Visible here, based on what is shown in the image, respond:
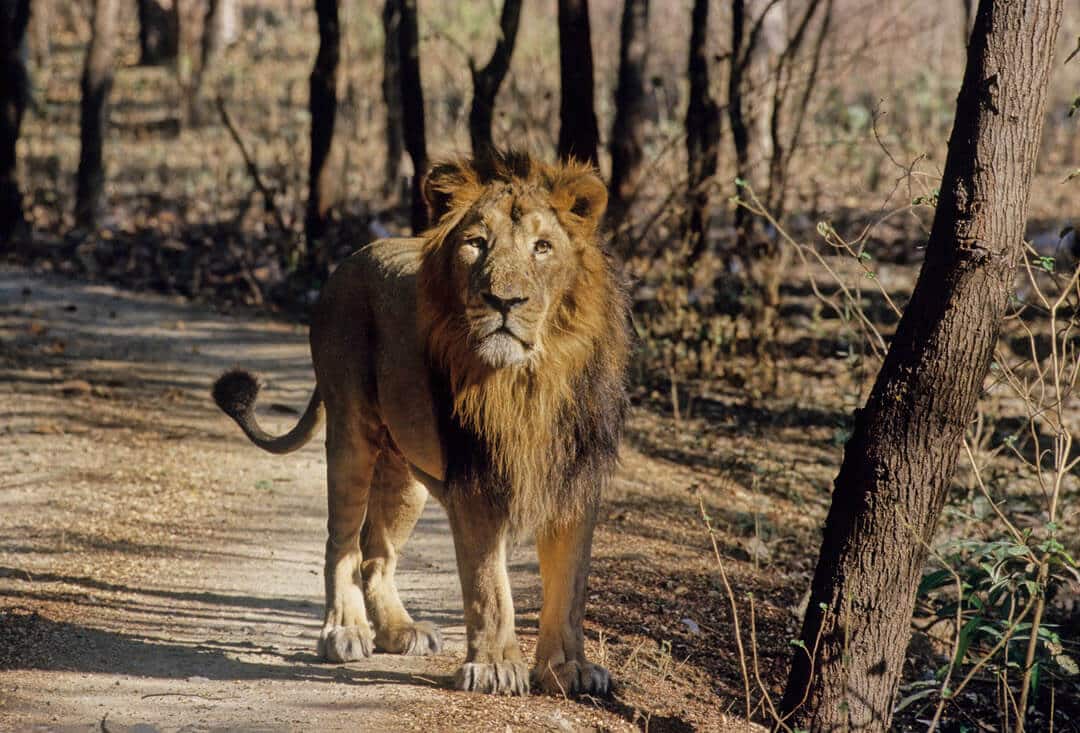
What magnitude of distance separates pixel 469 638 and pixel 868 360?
6487 millimetres

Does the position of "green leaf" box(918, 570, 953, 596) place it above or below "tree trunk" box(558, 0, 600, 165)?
below

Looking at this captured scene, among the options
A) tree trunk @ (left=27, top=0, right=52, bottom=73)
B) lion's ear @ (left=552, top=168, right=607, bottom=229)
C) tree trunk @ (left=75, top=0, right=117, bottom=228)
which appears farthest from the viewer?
tree trunk @ (left=27, top=0, right=52, bottom=73)

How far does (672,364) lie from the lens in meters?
10.9

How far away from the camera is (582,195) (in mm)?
4496

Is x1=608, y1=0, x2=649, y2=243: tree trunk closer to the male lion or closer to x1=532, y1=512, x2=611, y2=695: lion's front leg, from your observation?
the male lion

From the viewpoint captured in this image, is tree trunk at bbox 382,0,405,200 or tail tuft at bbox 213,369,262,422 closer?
tail tuft at bbox 213,369,262,422

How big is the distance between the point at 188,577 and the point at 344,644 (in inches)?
61.3

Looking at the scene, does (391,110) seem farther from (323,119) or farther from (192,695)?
(192,695)

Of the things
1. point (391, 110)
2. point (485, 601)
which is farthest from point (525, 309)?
point (391, 110)

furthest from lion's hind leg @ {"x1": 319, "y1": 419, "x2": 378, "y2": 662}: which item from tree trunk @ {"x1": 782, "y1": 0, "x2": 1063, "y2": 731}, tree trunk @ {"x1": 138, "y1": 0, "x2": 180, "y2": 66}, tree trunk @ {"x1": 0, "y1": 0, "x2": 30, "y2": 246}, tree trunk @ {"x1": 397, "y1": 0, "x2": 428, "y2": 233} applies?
tree trunk @ {"x1": 138, "y1": 0, "x2": 180, "y2": 66}

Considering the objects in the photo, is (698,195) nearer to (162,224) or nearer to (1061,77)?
(162,224)

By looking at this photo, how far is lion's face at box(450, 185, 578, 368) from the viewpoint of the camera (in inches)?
166

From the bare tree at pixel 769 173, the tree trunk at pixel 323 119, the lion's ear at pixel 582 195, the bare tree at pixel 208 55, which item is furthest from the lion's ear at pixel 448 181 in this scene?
the bare tree at pixel 208 55

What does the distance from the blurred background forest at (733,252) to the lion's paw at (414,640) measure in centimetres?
75
